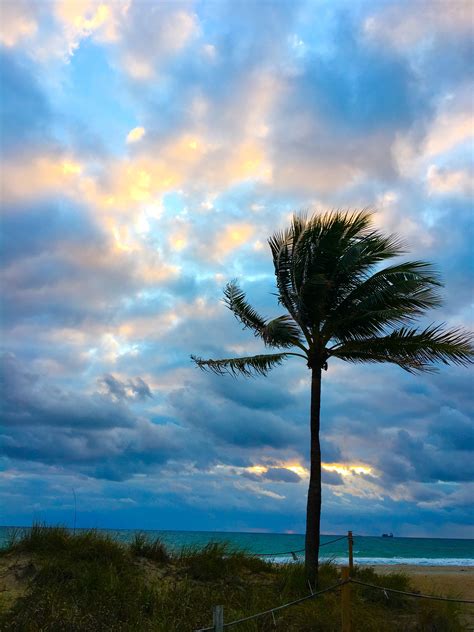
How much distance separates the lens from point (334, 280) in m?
16.7

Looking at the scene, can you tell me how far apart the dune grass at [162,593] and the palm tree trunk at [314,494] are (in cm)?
37

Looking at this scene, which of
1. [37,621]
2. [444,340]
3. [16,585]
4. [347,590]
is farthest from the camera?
[444,340]

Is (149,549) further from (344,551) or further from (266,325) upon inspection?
(344,551)

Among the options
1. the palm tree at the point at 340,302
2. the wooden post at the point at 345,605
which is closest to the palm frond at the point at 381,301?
the palm tree at the point at 340,302

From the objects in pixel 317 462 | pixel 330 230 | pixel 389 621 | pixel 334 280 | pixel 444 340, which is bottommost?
pixel 389 621

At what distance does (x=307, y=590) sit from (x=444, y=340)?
7313 millimetres

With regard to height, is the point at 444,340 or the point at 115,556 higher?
the point at 444,340

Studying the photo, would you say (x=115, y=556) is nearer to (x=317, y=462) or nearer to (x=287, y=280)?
(x=317, y=462)

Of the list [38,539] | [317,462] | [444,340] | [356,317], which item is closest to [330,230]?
[356,317]

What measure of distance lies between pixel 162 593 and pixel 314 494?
16.4 ft

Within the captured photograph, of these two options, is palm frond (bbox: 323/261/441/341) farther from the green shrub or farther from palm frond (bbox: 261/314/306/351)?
the green shrub

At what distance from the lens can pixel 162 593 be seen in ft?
42.0

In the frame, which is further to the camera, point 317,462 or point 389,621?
point 317,462

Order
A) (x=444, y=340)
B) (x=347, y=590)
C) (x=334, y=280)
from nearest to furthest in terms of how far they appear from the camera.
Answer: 1. (x=347, y=590)
2. (x=444, y=340)
3. (x=334, y=280)
